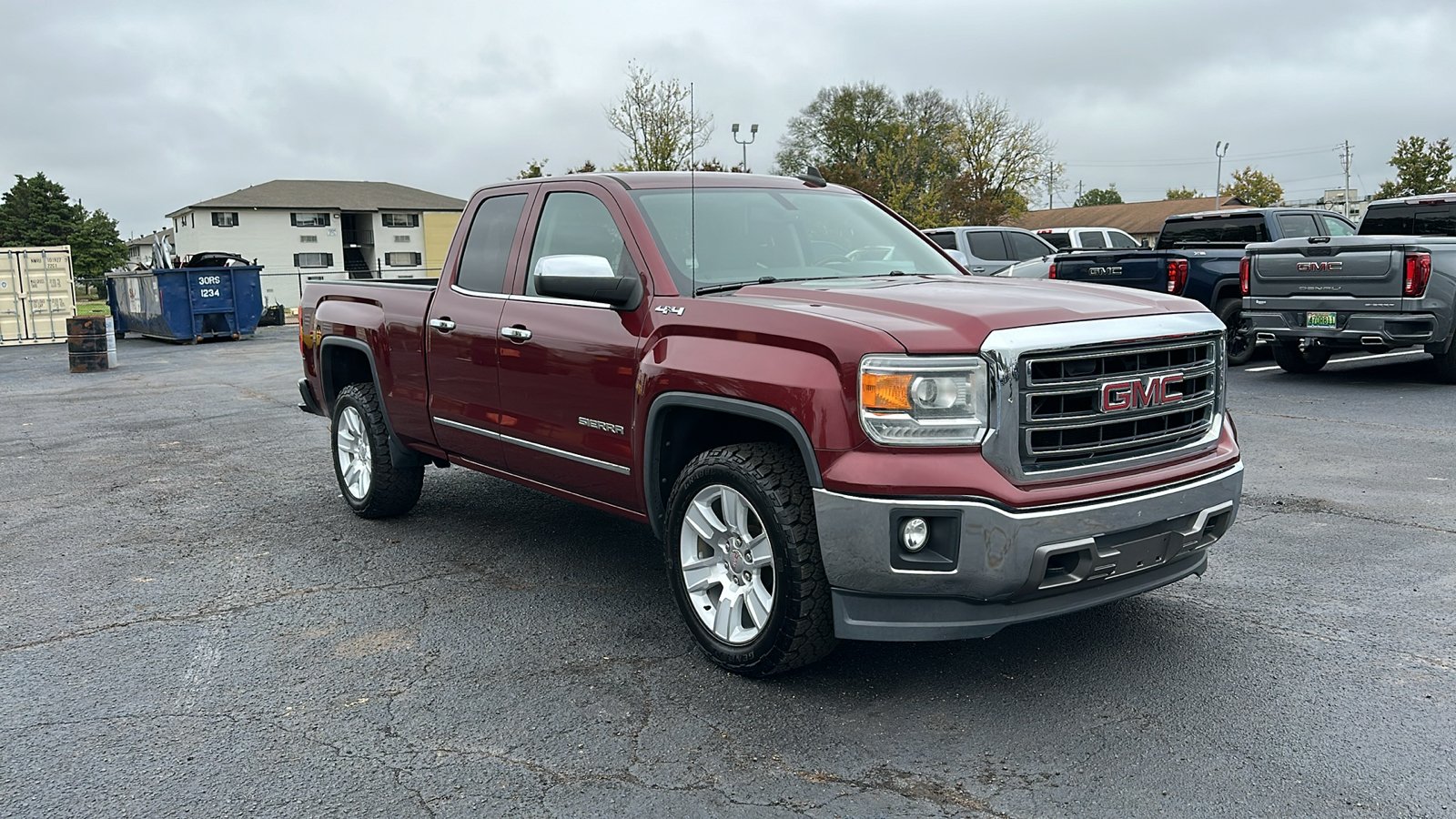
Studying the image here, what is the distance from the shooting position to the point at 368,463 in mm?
6656

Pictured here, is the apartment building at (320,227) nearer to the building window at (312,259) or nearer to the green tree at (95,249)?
the building window at (312,259)

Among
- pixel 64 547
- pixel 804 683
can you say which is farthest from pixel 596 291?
pixel 64 547

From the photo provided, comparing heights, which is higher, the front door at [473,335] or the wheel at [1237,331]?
the front door at [473,335]

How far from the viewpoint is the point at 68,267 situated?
25547 mm

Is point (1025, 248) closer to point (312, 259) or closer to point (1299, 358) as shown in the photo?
point (1299, 358)

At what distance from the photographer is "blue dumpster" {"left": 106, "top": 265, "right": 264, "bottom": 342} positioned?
24438mm

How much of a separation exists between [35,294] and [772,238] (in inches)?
1010

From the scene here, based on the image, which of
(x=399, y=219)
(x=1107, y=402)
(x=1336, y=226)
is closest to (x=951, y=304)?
(x=1107, y=402)

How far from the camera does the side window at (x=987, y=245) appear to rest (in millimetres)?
18656

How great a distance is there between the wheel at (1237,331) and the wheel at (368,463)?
400 inches

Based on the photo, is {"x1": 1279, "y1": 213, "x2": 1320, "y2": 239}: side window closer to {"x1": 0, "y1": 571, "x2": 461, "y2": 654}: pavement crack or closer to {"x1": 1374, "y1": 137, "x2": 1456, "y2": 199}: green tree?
{"x1": 0, "y1": 571, "x2": 461, "y2": 654}: pavement crack

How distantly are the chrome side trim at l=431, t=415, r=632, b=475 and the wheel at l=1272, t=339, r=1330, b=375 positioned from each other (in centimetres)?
1047

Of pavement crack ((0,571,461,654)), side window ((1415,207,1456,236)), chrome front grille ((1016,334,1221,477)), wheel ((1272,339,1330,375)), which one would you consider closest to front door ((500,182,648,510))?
pavement crack ((0,571,461,654))

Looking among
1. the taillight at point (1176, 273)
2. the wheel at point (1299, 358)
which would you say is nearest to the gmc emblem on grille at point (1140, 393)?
the taillight at point (1176, 273)
